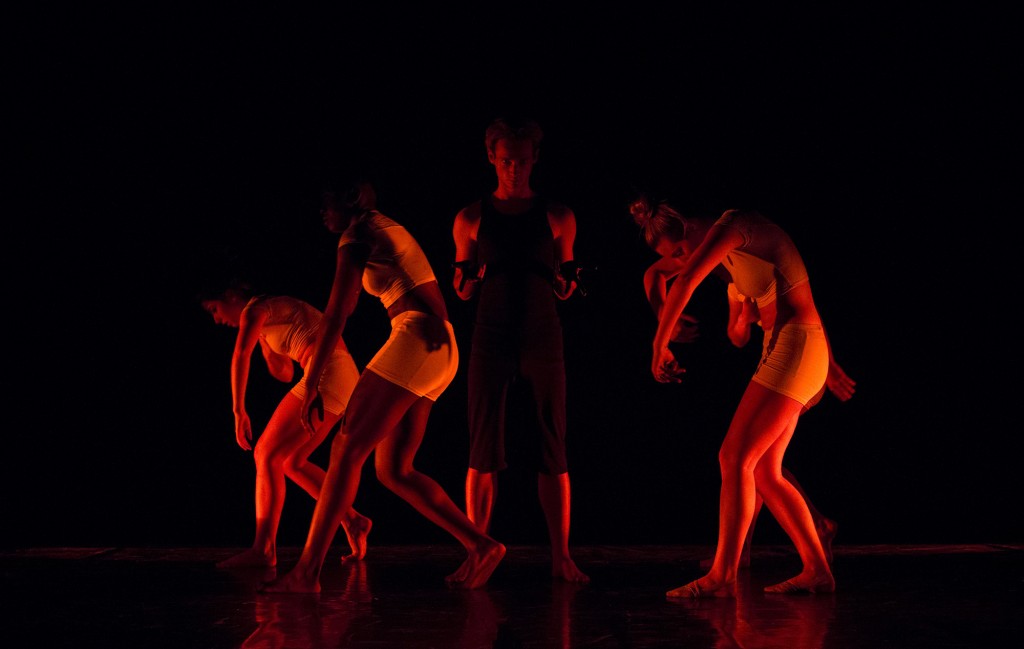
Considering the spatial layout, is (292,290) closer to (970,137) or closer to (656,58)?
(656,58)

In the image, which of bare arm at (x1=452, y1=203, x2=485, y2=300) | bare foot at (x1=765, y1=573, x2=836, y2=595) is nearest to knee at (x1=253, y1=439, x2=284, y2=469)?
bare arm at (x1=452, y1=203, x2=485, y2=300)

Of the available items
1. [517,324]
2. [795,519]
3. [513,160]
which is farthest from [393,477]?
[795,519]

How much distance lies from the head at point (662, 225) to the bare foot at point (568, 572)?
1.10 metres

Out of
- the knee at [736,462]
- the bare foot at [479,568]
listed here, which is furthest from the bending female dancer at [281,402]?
the knee at [736,462]

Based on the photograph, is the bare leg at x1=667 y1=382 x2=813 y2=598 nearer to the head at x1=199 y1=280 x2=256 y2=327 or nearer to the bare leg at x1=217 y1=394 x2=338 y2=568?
the bare leg at x1=217 y1=394 x2=338 y2=568

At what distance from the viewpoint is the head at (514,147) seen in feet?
13.2

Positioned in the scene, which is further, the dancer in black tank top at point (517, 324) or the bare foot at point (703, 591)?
the dancer in black tank top at point (517, 324)

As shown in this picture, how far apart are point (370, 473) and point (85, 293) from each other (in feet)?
5.09

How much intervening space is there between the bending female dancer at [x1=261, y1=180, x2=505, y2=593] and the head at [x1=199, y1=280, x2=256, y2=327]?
0.85m

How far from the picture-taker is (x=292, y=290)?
5.48m

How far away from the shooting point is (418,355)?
11.9 feet

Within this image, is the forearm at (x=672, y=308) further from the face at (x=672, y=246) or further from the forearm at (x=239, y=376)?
the forearm at (x=239, y=376)

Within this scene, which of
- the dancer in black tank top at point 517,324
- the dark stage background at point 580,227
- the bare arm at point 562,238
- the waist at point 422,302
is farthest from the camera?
the dark stage background at point 580,227

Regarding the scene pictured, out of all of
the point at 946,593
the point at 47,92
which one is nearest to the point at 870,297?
the point at 946,593
